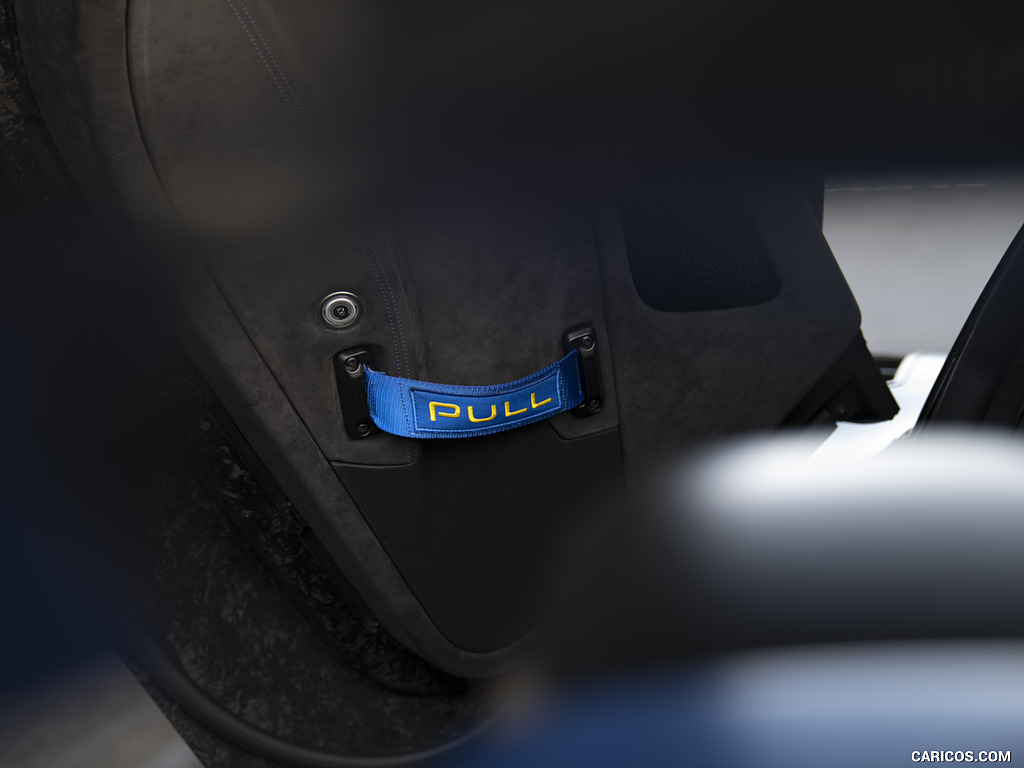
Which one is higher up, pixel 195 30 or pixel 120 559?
pixel 195 30

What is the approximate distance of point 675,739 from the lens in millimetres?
461

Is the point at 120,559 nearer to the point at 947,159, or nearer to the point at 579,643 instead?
the point at 579,643

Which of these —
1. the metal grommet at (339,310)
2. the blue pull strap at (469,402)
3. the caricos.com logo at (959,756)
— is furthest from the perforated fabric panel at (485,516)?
the caricos.com logo at (959,756)

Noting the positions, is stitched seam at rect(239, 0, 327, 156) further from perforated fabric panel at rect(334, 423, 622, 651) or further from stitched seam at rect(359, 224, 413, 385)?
perforated fabric panel at rect(334, 423, 622, 651)

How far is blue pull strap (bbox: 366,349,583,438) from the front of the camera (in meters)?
0.76

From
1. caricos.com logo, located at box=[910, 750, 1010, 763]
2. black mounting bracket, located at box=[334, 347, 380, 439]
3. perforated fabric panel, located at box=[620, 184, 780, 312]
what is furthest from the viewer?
perforated fabric panel, located at box=[620, 184, 780, 312]

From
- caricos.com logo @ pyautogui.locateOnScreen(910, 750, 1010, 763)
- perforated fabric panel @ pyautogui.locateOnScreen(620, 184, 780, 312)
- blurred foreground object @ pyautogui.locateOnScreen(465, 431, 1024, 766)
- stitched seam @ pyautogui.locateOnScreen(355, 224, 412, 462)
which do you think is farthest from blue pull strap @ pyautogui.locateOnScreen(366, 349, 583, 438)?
caricos.com logo @ pyautogui.locateOnScreen(910, 750, 1010, 763)

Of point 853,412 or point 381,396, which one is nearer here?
point 381,396

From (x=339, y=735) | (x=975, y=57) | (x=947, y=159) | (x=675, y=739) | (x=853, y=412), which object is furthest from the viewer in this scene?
(x=853, y=412)

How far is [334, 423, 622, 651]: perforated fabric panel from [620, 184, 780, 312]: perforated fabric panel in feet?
0.52

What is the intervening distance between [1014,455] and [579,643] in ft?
0.95

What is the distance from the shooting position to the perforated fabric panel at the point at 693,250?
2.82ft

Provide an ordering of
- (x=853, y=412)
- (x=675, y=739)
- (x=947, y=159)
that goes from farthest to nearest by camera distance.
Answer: (x=853, y=412) → (x=947, y=159) → (x=675, y=739)

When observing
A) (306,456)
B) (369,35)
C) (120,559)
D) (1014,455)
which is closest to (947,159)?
(1014,455)
